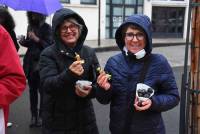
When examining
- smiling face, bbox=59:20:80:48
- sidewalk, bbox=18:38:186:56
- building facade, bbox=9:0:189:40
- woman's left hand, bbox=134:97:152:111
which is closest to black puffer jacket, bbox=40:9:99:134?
smiling face, bbox=59:20:80:48

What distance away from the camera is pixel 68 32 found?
3.40m

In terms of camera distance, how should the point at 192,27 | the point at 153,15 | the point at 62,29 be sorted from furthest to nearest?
the point at 153,15 → the point at 192,27 → the point at 62,29

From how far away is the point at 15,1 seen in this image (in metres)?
5.94

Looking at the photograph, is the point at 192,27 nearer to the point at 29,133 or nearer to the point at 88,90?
the point at 88,90

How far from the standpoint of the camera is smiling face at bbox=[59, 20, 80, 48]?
11.2 feet

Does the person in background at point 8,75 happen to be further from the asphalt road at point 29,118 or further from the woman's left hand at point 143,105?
the asphalt road at point 29,118

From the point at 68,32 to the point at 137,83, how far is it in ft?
2.31

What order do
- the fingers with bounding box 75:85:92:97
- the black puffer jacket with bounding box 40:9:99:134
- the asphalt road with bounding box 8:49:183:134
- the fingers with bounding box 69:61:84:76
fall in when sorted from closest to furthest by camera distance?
the fingers with bounding box 69:61:84:76, the fingers with bounding box 75:85:92:97, the black puffer jacket with bounding box 40:9:99:134, the asphalt road with bounding box 8:49:183:134

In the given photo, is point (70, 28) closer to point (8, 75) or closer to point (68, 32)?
point (68, 32)

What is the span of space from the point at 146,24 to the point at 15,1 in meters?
3.22

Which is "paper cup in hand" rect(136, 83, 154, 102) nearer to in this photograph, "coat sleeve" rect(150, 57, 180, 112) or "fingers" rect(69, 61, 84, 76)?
"coat sleeve" rect(150, 57, 180, 112)

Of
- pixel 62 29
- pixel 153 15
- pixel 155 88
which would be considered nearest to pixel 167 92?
pixel 155 88

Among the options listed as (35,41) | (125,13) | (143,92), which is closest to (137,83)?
(143,92)

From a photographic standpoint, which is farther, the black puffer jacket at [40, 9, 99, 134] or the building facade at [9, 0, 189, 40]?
the building facade at [9, 0, 189, 40]
